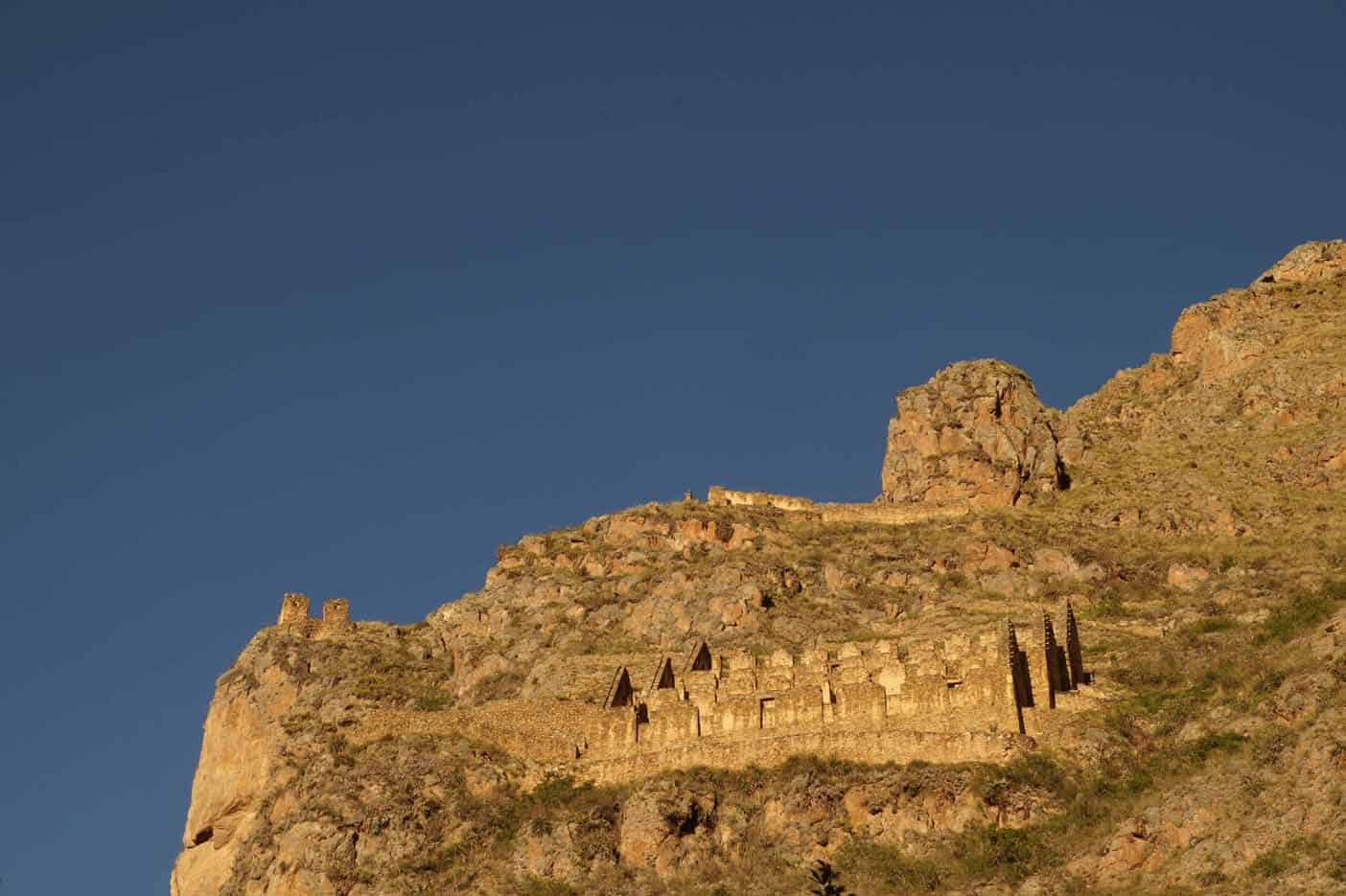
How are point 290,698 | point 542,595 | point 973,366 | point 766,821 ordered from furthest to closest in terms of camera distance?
point 973,366 → point 542,595 → point 290,698 → point 766,821

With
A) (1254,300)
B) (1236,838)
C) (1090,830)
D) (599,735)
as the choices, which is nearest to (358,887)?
(599,735)

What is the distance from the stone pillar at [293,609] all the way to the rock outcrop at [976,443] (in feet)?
100

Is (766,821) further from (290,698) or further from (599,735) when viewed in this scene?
(290,698)

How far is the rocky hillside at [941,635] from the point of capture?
62.8m

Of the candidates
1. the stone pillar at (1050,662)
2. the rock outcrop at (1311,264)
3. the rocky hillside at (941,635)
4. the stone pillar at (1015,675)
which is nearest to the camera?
the rocky hillside at (941,635)

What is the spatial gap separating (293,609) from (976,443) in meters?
35.7

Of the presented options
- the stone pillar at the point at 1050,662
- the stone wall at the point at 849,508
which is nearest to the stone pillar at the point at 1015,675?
the stone pillar at the point at 1050,662

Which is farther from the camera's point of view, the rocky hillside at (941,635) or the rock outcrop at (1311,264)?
the rock outcrop at (1311,264)

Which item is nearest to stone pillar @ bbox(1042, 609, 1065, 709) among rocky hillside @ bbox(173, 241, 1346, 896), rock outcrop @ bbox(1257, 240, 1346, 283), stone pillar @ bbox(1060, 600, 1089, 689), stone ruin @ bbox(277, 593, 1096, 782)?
stone ruin @ bbox(277, 593, 1096, 782)

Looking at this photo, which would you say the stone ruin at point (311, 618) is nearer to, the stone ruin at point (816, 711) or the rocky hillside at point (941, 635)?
the rocky hillside at point (941, 635)

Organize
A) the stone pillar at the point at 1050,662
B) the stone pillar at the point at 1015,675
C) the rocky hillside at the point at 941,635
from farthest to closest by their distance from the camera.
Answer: the stone pillar at the point at 1050,662 → the stone pillar at the point at 1015,675 → the rocky hillside at the point at 941,635

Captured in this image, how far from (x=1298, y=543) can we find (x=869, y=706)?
31.5 metres

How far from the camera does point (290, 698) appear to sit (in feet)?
304

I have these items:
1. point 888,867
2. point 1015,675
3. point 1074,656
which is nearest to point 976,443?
A: point 1074,656
